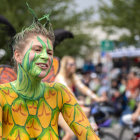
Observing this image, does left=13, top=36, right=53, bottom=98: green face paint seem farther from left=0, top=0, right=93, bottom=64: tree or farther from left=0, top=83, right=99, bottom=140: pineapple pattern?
left=0, top=0, right=93, bottom=64: tree

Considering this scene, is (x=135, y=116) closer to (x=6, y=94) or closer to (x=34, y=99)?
(x=34, y=99)

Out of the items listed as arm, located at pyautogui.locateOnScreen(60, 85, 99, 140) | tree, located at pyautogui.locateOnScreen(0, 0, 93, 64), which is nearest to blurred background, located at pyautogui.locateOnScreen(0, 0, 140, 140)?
tree, located at pyautogui.locateOnScreen(0, 0, 93, 64)

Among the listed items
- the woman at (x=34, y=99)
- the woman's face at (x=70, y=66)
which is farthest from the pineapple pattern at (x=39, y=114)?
the woman's face at (x=70, y=66)

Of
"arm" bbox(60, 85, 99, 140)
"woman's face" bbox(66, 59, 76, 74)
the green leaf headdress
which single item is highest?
"woman's face" bbox(66, 59, 76, 74)

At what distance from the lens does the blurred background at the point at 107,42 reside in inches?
438

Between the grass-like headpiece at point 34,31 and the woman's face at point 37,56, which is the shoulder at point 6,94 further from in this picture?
the grass-like headpiece at point 34,31

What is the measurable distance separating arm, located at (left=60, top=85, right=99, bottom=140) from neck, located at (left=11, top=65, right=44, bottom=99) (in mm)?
193

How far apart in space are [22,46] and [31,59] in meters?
0.15

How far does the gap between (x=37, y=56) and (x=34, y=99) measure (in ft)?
0.92

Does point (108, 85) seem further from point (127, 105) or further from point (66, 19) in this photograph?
point (66, 19)

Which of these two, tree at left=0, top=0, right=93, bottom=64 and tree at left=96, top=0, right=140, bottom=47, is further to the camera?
tree at left=96, top=0, right=140, bottom=47

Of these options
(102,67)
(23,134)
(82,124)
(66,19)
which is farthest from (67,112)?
(66,19)

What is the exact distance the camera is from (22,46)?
7.38ft

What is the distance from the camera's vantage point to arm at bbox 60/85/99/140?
2254mm
